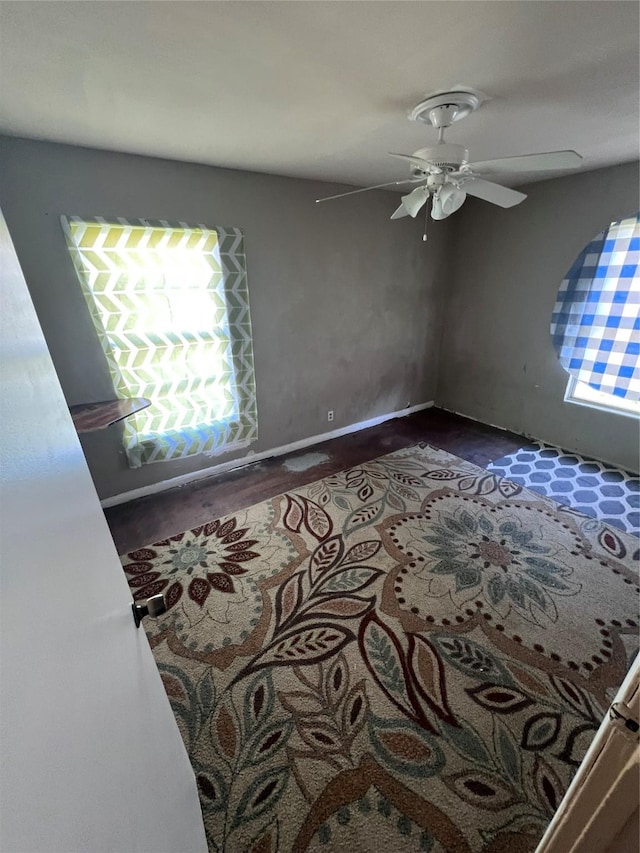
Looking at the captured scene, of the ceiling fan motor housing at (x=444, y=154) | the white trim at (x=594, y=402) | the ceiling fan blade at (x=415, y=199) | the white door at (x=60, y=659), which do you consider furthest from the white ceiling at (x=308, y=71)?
the white trim at (x=594, y=402)

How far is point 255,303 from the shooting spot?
2.91 metres

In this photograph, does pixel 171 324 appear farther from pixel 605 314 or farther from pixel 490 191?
pixel 605 314

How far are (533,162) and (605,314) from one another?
2136 mm

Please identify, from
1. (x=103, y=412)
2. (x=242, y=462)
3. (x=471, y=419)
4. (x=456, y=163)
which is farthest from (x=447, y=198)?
(x=471, y=419)

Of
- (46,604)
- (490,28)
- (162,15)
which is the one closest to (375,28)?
(490,28)

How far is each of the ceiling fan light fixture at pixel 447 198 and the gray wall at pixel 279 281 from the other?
1.43m

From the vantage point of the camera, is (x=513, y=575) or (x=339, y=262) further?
(x=339, y=262)

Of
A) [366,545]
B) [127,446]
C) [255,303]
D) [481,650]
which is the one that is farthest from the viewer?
[255,303]

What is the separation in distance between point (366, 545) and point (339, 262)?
243cm

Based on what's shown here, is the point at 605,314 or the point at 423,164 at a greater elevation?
the point at 423,164

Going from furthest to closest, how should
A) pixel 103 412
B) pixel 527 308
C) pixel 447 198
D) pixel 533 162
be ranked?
1. pixel 527 308
2. pixel 103 412
3. pixel 447 198
4. pixel 533 162

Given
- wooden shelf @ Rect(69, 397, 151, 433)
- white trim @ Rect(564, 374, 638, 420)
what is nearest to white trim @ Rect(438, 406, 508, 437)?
white trim @ Rect(564, 374, 638, 420)

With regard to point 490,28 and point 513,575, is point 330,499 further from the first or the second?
point 490,28

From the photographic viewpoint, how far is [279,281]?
117 inches
